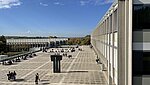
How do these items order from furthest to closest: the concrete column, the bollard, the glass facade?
the bollard → the concrete column → the glass facade

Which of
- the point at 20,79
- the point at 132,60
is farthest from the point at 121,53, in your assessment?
the point at 20,79

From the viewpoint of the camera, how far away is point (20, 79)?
38.7 metres

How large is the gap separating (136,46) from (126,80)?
2526 millimetres

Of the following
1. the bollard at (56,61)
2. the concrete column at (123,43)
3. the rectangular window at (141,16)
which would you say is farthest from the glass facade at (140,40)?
the bollard at (56,61)

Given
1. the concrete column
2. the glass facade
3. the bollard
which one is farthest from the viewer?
the bollard

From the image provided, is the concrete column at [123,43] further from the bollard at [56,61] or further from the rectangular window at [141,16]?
the bollard at [56,61]

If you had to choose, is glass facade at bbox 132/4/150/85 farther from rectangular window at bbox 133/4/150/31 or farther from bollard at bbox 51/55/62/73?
bollard at bbox 51/55/62/73

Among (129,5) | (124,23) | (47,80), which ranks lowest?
(47,80)

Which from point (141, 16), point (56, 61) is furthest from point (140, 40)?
point (56, 61)

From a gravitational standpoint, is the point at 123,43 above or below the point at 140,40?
below

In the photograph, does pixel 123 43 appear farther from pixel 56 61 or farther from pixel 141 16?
pixel 56 61

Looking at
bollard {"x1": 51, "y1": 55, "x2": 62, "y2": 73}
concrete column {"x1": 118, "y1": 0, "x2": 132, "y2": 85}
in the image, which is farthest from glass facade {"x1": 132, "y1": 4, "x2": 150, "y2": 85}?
bollard {"x1": 51, "y1": 55, "x2": 62, "y2": 73}

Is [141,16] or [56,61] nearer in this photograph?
[141,16]

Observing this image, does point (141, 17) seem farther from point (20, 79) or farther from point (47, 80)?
point (20, 79)
